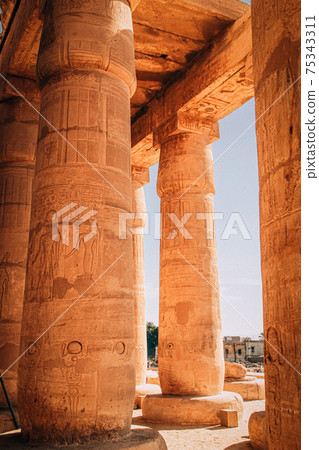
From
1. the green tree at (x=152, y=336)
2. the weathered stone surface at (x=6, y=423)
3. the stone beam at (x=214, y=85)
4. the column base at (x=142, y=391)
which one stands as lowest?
the green tree at (x=152, y=336)

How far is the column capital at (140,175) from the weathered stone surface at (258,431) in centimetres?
923

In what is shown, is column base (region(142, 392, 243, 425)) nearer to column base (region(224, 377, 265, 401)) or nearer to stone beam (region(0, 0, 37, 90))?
column base (region(224, 377, 265, 401))

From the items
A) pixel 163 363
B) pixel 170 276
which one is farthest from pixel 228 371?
pixel 170 276

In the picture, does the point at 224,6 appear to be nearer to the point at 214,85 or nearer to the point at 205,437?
the point at 214,85

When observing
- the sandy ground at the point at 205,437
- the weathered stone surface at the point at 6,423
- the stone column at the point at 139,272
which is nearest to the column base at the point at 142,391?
the stone column at the point at 139,272

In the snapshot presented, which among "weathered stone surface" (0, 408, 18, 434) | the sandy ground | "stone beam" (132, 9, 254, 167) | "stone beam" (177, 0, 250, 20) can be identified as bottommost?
the sandy ground

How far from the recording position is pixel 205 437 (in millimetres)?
7148

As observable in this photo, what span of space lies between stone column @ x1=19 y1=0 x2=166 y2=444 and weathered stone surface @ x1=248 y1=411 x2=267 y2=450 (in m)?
2.68

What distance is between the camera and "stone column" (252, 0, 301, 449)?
91.3 inches

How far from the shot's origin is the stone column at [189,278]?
8.75 meters

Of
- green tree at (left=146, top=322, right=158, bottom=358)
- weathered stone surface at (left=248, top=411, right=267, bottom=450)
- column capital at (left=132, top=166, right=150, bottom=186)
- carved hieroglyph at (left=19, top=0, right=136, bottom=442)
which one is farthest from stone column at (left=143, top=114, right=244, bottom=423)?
green tree at (left=146, top=322, right=158, bottom=358)

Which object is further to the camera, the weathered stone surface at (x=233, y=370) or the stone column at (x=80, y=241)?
the weathered stone surface at (x=233, y=370)

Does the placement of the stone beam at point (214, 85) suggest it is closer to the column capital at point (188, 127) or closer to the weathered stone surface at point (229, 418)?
the column capital at point (188, 127)
